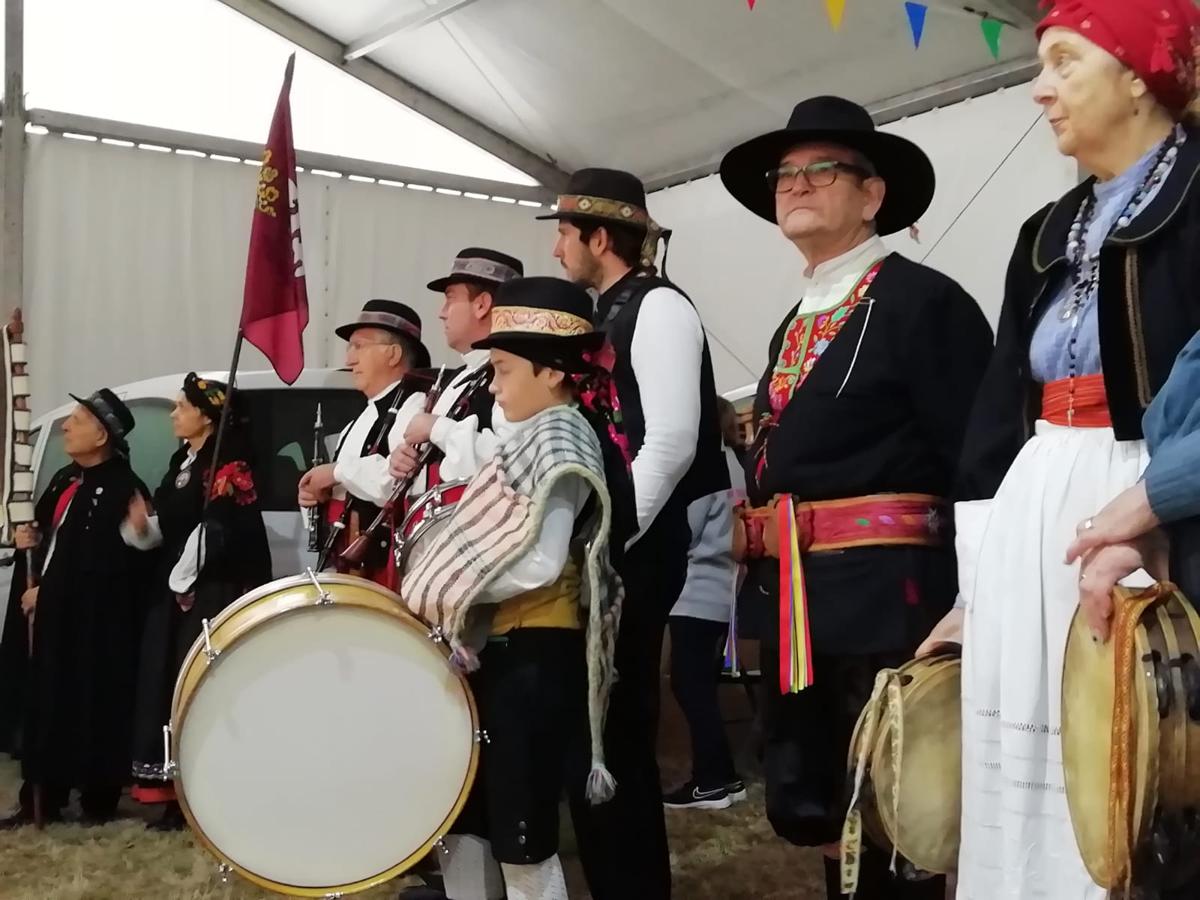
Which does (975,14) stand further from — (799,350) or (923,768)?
(923,768)

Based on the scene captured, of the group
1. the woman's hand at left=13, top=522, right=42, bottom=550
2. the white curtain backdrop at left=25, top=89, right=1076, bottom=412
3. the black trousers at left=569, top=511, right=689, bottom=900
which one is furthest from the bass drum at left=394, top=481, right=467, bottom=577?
the white curtain backdrop at left=25, top=89, right=1076, bottom=412

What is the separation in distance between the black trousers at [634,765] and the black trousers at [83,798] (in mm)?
2322

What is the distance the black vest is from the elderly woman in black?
1.72 meters

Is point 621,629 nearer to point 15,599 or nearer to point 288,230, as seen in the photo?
point 288,230

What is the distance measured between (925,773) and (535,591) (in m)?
0.77

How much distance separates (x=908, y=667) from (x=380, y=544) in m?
1.63

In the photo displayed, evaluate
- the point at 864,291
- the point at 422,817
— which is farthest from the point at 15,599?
the point at 864,291

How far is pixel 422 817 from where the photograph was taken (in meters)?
2.12

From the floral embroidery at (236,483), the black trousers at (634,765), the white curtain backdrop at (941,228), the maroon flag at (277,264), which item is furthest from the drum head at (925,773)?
the white curtain backdrop at (941,228)

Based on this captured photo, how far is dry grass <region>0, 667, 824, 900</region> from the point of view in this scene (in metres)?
2.96

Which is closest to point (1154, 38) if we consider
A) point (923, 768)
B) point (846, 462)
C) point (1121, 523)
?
point (1121, 523)

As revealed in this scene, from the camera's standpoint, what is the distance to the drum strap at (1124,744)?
1.15m

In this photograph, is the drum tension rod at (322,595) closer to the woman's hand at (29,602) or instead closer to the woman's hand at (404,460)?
the woman's hand at (404,460)

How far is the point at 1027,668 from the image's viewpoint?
139 centimetres
